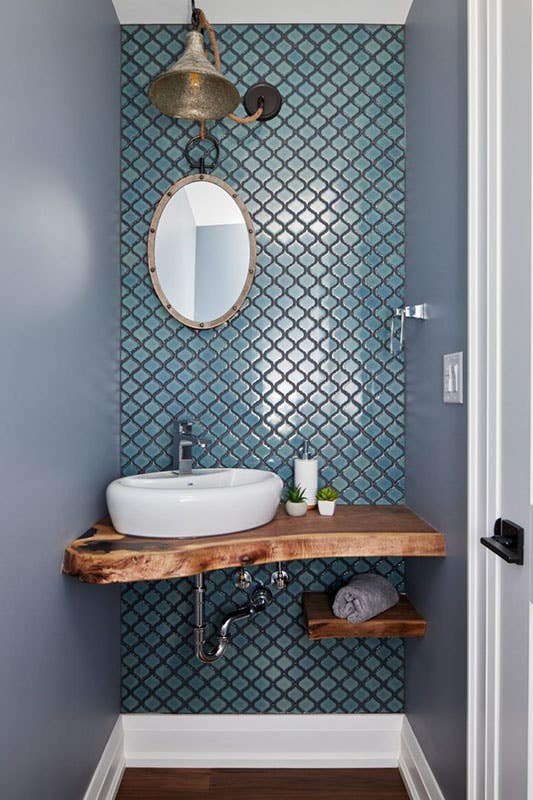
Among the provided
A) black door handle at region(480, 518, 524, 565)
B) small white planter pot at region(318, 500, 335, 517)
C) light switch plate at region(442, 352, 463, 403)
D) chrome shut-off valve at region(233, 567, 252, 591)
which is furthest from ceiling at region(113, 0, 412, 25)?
chrome shut-off valve at region(233, 567, 252, 591)

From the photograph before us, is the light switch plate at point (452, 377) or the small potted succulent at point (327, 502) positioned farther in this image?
the small potted succulent at point (327, 502)

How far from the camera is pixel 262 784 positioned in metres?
1.96

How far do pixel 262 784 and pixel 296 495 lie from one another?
984 mm

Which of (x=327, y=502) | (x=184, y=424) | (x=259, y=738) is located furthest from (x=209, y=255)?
(x=259, y=738)

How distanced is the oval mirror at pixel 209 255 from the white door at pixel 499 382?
3.13 ft

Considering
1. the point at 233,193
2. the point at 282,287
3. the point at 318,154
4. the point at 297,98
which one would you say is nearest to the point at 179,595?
the point at 282,287

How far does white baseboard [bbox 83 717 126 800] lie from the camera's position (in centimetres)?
173

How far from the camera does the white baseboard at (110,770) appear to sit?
5.69 ft

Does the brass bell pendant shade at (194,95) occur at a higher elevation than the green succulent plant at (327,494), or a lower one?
higher

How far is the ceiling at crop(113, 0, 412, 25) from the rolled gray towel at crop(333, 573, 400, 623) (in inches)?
77.3

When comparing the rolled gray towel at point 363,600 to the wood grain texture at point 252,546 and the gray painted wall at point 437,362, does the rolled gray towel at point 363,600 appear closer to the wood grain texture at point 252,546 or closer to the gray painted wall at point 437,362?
the gray painted wall at point 437,362

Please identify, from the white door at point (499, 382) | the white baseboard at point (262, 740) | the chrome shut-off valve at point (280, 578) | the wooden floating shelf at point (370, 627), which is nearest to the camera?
the white door at point (499, 382)

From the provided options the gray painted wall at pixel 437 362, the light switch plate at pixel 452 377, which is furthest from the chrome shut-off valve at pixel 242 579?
the light switch plate at pixel 452 377

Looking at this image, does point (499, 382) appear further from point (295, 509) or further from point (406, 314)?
point (295, 509)
